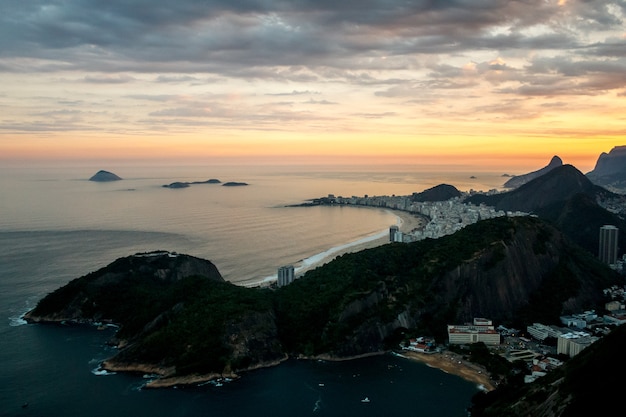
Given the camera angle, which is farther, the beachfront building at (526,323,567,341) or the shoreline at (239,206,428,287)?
the shoreline at (239,206,428,287)

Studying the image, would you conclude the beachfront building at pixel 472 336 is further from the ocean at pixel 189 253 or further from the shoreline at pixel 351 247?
the shoreline at pixel 351 247

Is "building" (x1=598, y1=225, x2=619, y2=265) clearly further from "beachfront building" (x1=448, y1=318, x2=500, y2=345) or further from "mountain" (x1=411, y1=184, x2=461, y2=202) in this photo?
"mountain" (x1=411, y1=184, x2=461, y2=202)

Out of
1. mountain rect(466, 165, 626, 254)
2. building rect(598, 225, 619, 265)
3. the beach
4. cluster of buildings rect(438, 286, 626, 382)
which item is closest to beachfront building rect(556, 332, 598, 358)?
cluster of buildings rect(438, 286, 626, 382)

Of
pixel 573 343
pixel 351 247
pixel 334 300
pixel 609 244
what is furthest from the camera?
pixel 351 247

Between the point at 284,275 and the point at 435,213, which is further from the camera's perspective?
the point at 435,213

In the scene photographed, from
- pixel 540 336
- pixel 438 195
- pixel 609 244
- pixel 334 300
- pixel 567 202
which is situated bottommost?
pixel 540 336

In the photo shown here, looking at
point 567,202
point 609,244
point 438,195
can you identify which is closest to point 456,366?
point 609,244

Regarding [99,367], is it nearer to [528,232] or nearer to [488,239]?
[488,239]

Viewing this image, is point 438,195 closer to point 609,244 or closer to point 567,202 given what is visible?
point 567,202
